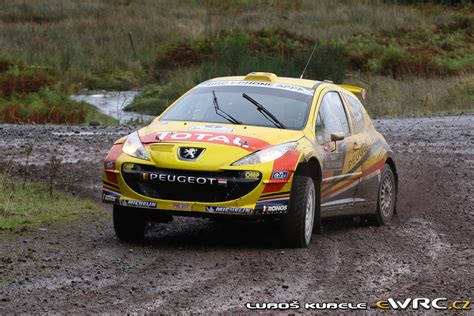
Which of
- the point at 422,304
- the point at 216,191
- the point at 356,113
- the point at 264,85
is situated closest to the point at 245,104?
the point at 264,85

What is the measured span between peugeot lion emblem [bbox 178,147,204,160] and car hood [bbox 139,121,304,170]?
2 centimetres

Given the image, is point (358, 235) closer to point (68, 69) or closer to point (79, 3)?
point (68, 69)

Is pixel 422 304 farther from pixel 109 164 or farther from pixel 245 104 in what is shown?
pixel 245 104

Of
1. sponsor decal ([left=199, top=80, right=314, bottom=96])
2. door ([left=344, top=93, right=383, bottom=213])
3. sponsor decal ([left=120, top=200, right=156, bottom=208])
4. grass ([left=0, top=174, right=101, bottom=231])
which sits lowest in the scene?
grass ([left=0, top=174, right=101, bottom=231])

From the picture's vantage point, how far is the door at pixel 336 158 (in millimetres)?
10062

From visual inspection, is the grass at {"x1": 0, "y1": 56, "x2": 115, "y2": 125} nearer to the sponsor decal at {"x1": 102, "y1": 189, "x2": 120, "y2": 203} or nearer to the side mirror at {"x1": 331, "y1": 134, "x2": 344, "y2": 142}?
the side mirror at {"x1": 331, "y1": 134, "x2": 344, "y2": 142}

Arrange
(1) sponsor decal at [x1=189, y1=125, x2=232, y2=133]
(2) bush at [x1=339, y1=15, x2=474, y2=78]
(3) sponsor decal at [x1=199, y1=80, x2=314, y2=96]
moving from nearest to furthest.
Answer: (1) sponsor decal at [x1=189, y1=125, x2=232, y2=133] < (3) sponsor decal at [x1=199, y1=80, x2=314, y2=96] < (2) bush at [x1=339, y1=15, x2=474, y2=78]

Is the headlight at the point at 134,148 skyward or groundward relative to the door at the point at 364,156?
skyward

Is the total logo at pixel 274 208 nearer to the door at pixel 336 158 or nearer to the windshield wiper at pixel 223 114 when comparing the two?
the door at pixel 336 158

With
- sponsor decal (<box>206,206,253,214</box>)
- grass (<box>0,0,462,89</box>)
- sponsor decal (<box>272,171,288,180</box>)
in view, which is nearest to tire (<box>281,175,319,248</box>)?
sponsor decal (<box>272,171,288,180</box>)

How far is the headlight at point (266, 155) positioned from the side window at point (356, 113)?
2066 millimetres

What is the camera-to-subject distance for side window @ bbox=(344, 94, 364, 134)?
1130 cm

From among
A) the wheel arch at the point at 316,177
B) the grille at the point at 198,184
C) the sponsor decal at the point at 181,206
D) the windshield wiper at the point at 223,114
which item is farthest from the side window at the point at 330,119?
the sponsor decal at the point at 181,206

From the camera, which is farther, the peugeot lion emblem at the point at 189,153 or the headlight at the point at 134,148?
the headlight at the point at 134,148
